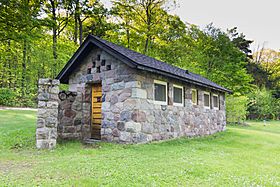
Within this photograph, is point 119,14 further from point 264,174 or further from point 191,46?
point 264,174

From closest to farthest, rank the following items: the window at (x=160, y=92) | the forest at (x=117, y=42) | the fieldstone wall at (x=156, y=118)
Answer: the fieldstone wall at (x=156, y=118), the window at (x=160, y=92), the forest at (x=117, y=42)

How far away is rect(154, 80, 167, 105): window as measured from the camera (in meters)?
7.53

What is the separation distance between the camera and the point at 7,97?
17.1 metres

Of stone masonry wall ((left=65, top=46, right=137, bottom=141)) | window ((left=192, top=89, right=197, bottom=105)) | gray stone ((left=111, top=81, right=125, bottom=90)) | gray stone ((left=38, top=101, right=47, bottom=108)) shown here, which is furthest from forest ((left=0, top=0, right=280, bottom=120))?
gray stone ((left=38, top=101, right=47, bottom=108))

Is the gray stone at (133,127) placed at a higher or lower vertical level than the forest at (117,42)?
lower

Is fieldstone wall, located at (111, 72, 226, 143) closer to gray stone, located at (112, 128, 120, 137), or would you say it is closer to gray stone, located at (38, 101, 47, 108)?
gray stone, located at (112, 128, 120, 137)

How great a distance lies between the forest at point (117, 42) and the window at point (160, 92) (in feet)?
32.4

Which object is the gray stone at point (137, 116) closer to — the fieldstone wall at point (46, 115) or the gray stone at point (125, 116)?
the gray stone at point (125, 116)

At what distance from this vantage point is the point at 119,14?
1783 cm

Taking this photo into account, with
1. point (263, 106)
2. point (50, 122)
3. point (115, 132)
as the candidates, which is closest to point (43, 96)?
point (50, 122)

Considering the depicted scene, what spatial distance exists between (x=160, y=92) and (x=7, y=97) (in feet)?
47.9

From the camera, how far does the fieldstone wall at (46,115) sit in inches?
241

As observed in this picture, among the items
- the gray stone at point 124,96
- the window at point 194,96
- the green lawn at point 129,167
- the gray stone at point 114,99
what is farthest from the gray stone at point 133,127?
the window at point 194,96

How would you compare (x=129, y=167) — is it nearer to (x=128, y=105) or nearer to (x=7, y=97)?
(x=128, y=105)
